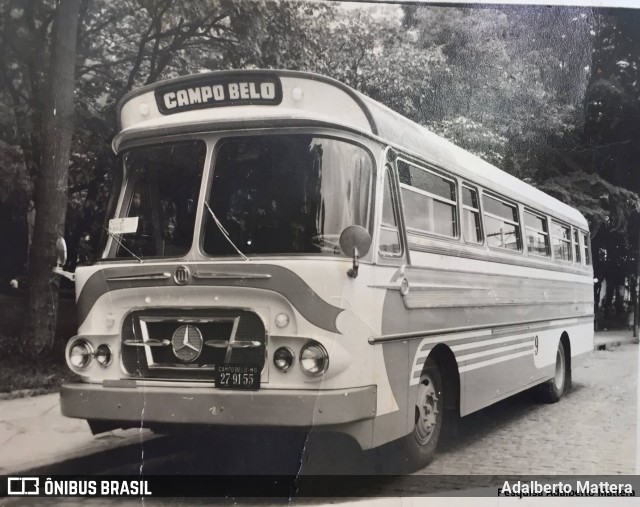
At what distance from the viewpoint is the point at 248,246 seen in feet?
12.9

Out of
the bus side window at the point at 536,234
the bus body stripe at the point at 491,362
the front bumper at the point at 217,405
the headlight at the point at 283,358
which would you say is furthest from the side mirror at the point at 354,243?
the bus side window at the point at 536,234

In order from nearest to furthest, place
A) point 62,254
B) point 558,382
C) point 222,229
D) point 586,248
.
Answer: point 222,229, point 62,254, point 586,248, point 558,382

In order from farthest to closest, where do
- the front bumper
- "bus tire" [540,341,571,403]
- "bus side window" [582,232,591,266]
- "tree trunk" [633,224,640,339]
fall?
"bus tire" [540,341,571,403] < "bus side window" [582,232,591,266] < "tree trunk" [633,224,640,339] < the front bumper

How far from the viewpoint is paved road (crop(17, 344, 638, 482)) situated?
4.16m

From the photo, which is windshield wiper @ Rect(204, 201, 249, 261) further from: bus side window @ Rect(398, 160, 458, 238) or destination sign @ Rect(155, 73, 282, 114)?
bus side window @ Rect(398, 160, 458, 238)

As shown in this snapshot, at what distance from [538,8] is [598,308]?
227 centimetres

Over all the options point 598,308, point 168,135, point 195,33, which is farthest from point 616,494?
point 195,33

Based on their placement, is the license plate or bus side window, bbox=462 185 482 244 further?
bus side window, bbox=462 185 482 244

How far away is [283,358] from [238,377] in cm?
27

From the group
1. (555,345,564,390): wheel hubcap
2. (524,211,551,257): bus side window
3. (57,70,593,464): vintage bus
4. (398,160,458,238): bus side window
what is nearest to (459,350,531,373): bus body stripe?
(57,70,593,464): vintage bus

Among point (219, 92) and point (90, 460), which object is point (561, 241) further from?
point (90, 460)

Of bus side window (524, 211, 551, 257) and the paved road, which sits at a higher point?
bus side window (524, 211, 551, 257)

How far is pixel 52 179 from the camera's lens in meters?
4.73

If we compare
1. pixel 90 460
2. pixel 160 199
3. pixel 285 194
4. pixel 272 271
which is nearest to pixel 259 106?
pixel 285 194
